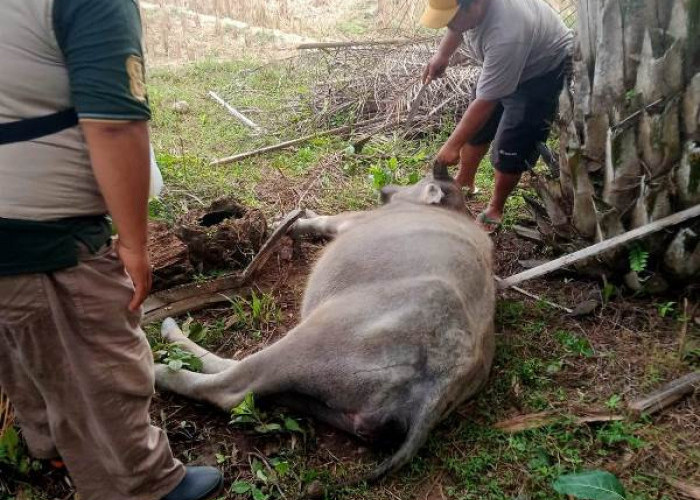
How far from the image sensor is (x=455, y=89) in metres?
6.69

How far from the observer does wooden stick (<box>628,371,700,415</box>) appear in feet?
9.12

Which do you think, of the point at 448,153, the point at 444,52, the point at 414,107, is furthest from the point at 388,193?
the point at 414,107

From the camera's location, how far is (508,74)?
4.17 metres

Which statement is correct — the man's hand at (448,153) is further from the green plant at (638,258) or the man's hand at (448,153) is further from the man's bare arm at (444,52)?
the green plant at (638,258)

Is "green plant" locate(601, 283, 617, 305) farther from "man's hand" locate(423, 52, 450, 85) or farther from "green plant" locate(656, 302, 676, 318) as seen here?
"man's hand" locate(423, 52, 450, 85)

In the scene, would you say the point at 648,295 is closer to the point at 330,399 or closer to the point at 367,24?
the point at 330,399

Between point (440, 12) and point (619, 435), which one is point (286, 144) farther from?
point (619, 435)

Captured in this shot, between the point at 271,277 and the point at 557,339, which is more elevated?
the point at 557,339

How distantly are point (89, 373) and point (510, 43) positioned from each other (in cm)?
342

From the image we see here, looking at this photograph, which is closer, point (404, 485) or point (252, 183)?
point (404, 485)

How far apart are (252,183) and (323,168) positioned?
69 cm

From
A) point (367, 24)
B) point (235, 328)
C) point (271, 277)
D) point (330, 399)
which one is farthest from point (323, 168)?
point (367, 24)

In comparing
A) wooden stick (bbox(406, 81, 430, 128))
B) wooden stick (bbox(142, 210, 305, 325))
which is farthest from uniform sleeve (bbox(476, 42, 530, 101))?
wooden stick (bbox(406, 81, 430, 128))

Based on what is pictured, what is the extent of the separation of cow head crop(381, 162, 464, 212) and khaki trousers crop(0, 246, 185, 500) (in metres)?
2.39
